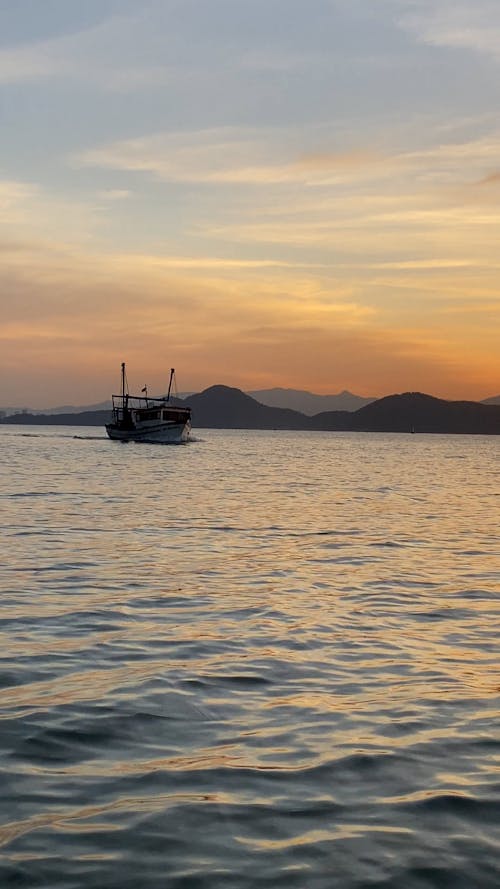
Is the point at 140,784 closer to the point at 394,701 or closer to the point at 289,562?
the point at 394,701

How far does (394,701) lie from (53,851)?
437 centimetres

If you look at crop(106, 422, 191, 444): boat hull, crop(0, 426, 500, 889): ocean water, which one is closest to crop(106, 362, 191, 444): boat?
crop(106, 422, 191, 444): boat hull

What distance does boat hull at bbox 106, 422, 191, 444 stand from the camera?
13462cm

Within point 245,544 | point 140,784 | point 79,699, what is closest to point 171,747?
point 140,784

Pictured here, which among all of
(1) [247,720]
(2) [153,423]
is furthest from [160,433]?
(1) [247,720]

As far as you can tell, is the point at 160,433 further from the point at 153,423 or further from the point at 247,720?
the point at 247,720

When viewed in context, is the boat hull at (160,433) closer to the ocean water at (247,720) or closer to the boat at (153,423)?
the boat at (153,423)

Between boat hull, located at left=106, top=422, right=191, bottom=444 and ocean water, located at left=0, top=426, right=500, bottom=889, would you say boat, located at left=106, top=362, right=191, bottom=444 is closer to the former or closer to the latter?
boat hull, located at left=106, top=422, right=191, bottom=444

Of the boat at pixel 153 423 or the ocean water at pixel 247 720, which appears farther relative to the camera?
the boat at pixel 153 423

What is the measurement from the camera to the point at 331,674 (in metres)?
10.1

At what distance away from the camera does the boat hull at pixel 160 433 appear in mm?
134625

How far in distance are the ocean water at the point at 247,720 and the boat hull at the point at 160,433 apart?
114604 mm

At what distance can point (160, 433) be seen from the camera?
136 metres

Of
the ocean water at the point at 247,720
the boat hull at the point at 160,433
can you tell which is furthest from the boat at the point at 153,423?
the ocean water at the point at 247,720
